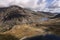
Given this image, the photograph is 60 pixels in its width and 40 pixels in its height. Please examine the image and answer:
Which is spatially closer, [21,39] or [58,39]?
[58,39]

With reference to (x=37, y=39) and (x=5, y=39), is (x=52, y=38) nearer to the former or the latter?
(x=37, y=39)

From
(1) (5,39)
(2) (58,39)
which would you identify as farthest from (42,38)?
(1) (5,39)

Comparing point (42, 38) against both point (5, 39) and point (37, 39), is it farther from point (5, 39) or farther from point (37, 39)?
point (5, 39)

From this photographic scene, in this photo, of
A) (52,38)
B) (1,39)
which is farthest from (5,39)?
(52,38)

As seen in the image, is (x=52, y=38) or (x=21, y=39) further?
(x=21, y=39)

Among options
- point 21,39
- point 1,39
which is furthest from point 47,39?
point 1,39

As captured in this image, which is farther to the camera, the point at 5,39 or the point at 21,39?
the point at 21,39

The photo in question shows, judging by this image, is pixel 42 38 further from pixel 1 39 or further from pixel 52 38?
pixel 1 39
